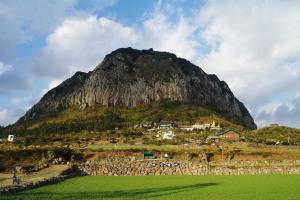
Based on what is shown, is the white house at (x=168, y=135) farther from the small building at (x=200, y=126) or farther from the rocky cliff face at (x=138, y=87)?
the rocky cliff face at (x=138, y=87)

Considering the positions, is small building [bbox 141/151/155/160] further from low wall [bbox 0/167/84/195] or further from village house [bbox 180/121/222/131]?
village house [bbox 180/121/222/131]

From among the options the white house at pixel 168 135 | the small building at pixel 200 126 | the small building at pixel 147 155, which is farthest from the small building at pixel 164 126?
the small building at pixel 147 155

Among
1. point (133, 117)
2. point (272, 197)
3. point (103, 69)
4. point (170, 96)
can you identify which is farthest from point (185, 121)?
point (272, 197)

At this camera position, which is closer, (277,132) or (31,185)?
(31,185)

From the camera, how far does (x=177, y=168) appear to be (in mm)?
57688

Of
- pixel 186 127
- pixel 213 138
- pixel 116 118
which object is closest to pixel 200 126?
pixel 186 127

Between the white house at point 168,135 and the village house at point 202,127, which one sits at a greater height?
the village house at point 202,127

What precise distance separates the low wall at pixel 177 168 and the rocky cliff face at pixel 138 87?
354 ft

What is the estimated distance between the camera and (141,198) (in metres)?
25.9

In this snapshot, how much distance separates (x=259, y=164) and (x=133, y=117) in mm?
85939

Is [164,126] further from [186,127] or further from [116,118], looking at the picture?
[116,118]

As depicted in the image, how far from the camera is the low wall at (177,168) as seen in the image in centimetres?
5559

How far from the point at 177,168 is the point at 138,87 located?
116506mm

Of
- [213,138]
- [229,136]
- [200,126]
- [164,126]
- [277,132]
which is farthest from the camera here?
[200,126]
